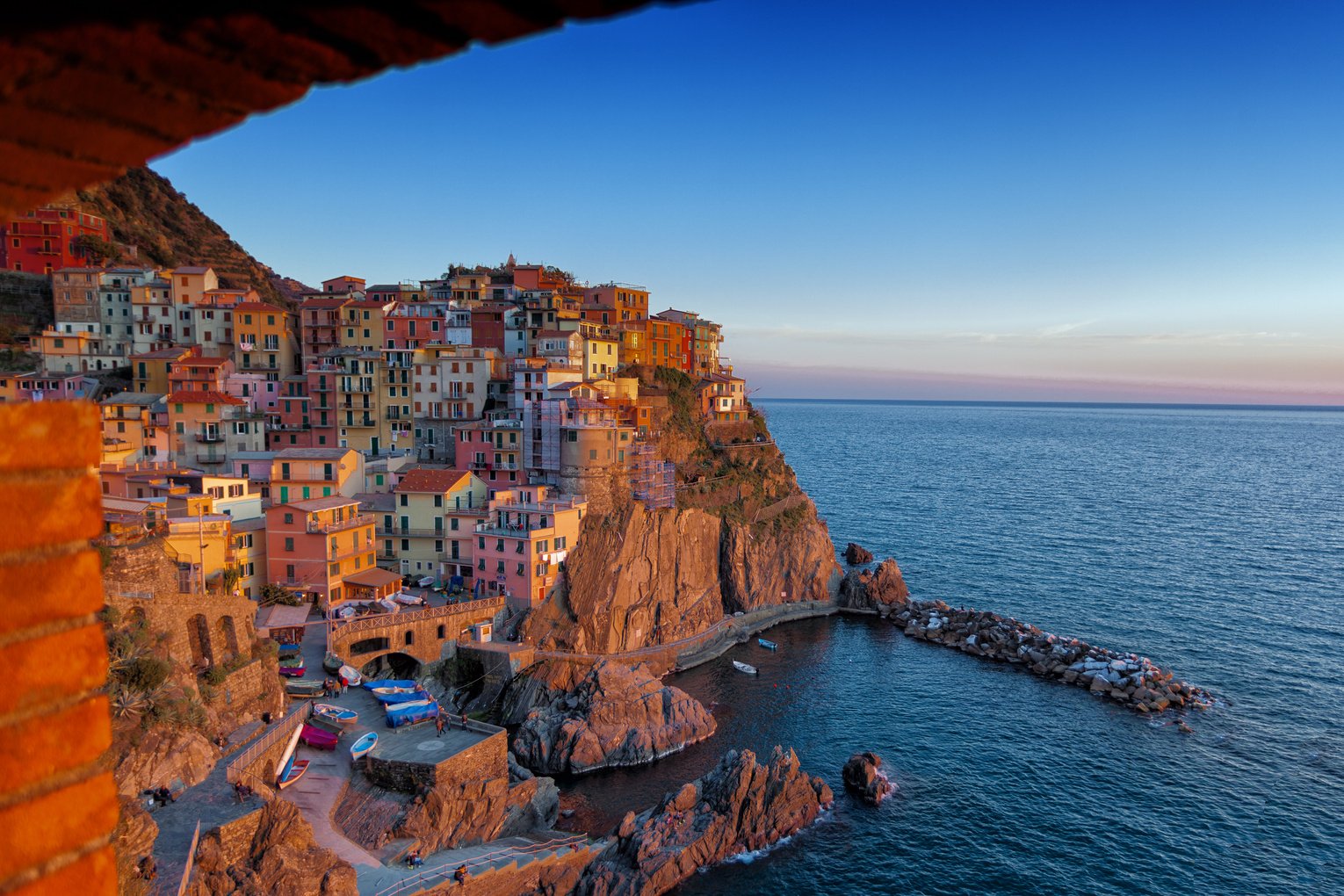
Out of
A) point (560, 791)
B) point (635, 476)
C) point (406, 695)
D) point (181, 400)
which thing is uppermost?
point (181, 400)

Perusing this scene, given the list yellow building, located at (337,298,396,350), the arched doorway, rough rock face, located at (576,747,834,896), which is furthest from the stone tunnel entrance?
yellow building, located at (337,298,396,350)

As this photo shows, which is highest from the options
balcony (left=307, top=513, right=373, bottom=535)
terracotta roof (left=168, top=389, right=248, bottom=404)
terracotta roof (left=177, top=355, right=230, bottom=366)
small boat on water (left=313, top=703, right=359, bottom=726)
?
terracotta roof (left=177, top=355, right=230, bottom=366)

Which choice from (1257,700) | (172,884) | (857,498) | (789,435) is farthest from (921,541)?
(789,435)

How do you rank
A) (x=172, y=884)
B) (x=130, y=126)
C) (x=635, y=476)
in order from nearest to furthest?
(x=130, y=126) → (x=172, y=884) → (x=635, y=476)

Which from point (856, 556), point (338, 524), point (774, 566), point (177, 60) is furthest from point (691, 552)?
point (177, 60)

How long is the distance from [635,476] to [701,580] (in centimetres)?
826

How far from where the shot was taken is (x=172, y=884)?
19.1 meters

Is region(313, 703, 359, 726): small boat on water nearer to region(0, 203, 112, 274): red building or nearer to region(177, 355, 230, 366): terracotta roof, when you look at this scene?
region(177, 355, 230, 366): terracotta roof

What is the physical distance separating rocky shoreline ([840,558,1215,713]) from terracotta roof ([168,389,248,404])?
45.6m

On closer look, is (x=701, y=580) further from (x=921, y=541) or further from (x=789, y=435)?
(x=789, y=435)

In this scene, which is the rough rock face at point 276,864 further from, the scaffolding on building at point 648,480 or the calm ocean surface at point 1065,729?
the scaffolding on building at point 648,480

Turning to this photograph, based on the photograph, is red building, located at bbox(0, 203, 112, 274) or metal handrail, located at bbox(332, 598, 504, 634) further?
red building, located at bbox(0, 203, 112, 274)

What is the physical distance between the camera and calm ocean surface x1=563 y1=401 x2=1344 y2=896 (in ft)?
94.2

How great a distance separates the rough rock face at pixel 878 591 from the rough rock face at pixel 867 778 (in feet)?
75.2
